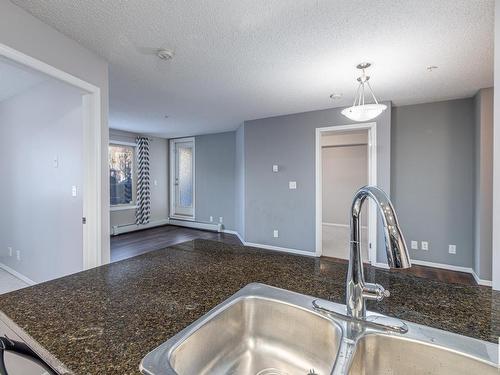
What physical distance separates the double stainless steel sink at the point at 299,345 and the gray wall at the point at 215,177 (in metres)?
4.96

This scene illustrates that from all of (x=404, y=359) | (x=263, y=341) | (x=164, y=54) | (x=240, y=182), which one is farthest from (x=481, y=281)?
(x=164, y=54)

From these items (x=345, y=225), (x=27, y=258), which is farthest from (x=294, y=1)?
(x=345, y=225)

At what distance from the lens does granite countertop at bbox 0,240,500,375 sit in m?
0.57

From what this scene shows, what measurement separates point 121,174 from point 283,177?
3815mm

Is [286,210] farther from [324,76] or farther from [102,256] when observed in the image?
[102,256]

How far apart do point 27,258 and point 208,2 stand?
352 centimetres

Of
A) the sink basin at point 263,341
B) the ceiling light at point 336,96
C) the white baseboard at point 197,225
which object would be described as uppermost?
the ceiling light at point 336,96

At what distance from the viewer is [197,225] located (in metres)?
6.26

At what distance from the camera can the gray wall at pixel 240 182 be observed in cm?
488

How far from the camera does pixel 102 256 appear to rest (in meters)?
2.21

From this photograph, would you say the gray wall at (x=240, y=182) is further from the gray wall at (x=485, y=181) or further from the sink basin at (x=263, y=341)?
the sink basin at (x=263, y=341)

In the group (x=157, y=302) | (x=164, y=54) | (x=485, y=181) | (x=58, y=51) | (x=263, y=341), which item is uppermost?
(x=164, y=54)

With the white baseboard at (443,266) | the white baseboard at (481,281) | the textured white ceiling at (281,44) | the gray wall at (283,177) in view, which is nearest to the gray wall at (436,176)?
the white baseboard at (443,266)

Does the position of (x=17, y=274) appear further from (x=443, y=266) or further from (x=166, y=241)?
(x=443, y=266)
